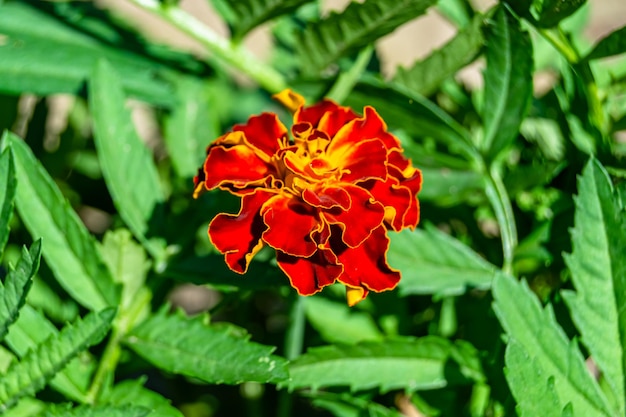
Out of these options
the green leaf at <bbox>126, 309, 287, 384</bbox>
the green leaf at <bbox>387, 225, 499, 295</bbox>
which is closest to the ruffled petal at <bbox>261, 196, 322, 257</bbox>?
the green leaf at <bbox>126, 309, 287, 384</bbox>

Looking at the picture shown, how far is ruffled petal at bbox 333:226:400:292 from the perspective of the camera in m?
0.84

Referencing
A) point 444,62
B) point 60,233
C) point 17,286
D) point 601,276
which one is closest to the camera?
point 17,286

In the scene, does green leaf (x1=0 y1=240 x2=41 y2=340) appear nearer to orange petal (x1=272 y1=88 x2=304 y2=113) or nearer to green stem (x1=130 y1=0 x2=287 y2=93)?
orange petal (x1=272 y1=88 x2=304 y2=113)

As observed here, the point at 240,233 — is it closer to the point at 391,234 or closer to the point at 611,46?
the point at 391,234

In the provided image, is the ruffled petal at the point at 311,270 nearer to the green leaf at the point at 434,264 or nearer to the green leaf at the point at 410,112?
the green leaf at the point at 434,264

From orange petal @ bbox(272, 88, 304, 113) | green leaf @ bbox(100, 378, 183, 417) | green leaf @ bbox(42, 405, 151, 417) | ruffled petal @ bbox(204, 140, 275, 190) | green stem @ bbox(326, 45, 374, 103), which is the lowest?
green leaf @ bbox(100, 378, 183, 417)

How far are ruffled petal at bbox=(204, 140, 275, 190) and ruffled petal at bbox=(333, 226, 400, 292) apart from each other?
104 mm

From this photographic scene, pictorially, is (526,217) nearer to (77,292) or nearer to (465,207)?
(465,207)

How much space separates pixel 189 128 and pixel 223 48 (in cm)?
14

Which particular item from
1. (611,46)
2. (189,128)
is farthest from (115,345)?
(611,46)

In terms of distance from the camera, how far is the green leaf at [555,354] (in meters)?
0.87

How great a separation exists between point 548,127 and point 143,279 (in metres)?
0.69

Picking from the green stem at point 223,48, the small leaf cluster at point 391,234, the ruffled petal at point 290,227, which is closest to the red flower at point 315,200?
the ruffled petal at point 290,227

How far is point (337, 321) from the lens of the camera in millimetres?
1230
